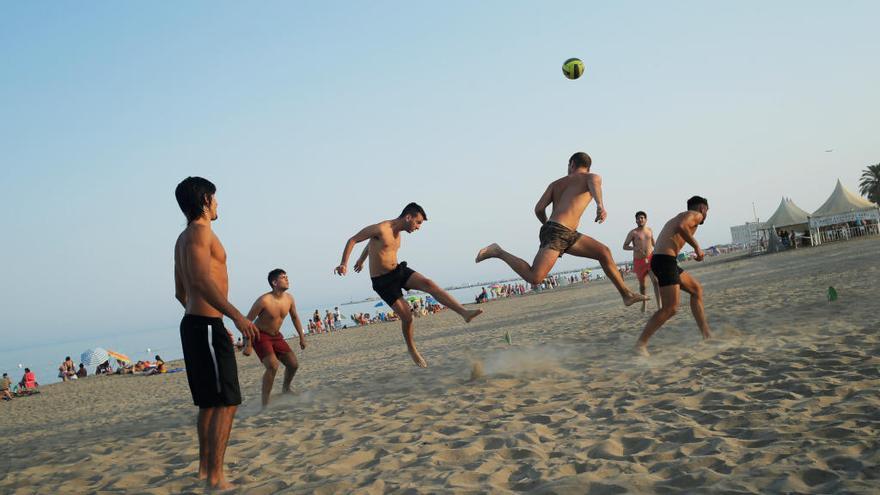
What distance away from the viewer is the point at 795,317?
23.1 ft

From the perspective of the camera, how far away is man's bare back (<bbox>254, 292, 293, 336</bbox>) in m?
6.73

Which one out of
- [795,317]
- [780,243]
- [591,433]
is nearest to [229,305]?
[591,433]

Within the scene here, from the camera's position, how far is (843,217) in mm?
35188

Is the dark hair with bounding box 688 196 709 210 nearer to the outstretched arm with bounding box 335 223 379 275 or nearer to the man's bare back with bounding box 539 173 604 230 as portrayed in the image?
the man's bare back with bounding box 539 173 604 230

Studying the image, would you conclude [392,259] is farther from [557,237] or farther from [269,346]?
[557,237]

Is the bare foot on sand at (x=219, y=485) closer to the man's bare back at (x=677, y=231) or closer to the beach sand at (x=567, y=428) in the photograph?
the beach sand at (x=567, y=428)

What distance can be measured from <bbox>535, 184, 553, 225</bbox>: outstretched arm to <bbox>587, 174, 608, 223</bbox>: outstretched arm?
418mm

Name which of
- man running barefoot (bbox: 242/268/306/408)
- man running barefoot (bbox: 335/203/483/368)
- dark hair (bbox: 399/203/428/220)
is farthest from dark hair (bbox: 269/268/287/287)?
dark hair (bbox: 399/203/428/220)

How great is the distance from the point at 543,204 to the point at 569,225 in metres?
0.42

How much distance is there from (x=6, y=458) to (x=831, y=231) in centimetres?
4231

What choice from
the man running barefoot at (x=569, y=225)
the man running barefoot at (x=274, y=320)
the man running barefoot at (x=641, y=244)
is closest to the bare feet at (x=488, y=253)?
the man running barefoot at (x=569, y=225)

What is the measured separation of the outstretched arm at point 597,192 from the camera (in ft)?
17.8

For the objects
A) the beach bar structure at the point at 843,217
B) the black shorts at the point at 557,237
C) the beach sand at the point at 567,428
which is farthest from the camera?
the beach bar structure at the point at 843,217

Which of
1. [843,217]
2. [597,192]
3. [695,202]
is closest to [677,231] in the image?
[695,202]
